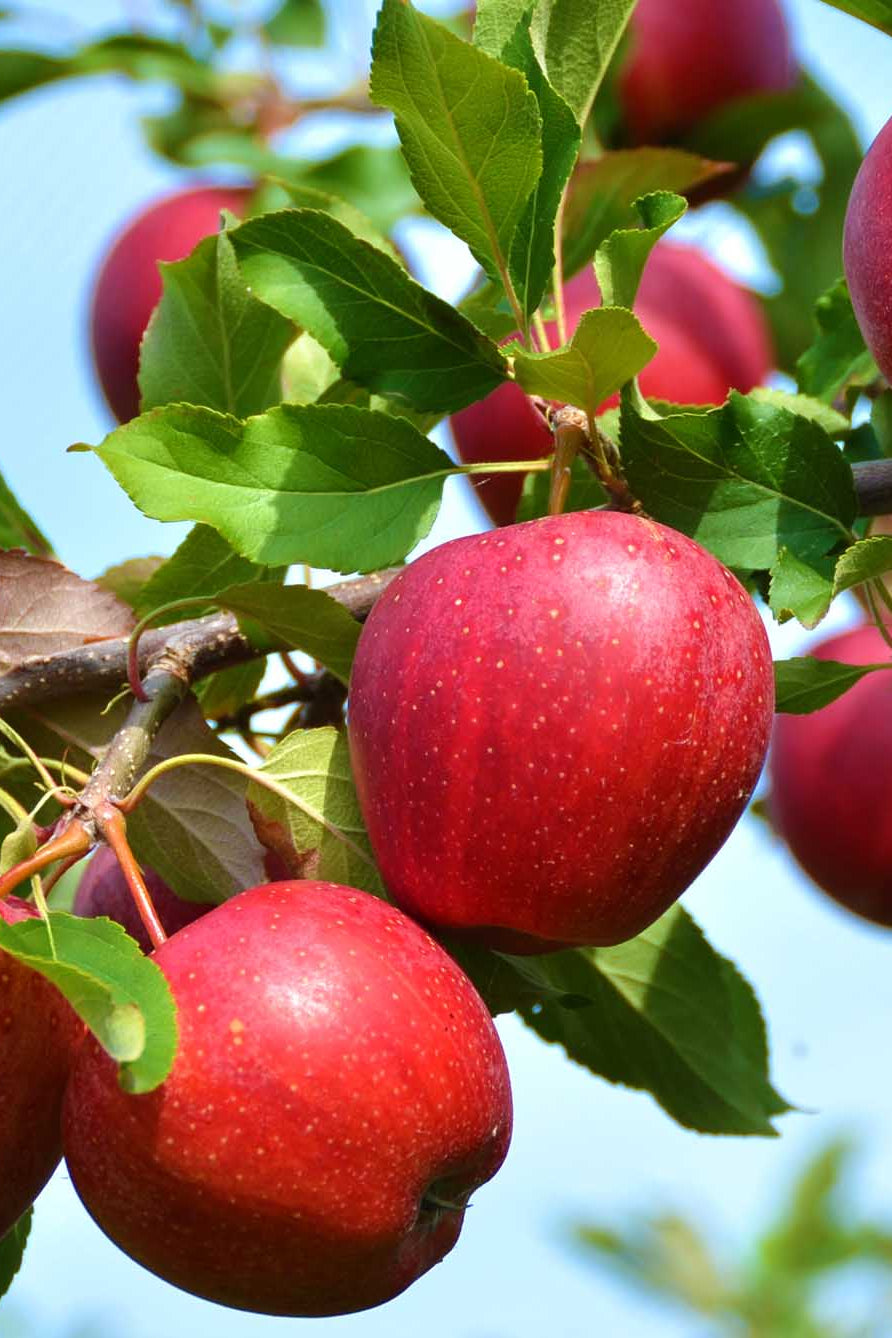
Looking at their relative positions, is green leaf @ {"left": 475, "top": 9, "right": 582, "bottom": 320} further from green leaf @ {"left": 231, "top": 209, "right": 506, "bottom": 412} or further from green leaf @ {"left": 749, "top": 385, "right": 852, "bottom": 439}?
green leaf @ {"left": 749, "top": 385, "right": 852, "bottom": 439}

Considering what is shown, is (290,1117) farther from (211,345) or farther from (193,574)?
(211,345)

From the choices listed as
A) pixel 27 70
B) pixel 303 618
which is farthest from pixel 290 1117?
pixel 27 70

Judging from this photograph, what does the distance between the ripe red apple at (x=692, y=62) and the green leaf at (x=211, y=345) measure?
3.06 ft

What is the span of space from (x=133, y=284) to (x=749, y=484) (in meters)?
1.15

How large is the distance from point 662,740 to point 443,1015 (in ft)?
0.47

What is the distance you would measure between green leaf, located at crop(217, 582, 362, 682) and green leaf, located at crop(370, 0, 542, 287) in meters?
0.19

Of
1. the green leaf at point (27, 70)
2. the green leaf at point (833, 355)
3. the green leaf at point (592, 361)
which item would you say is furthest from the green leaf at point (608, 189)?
the green leaf at point (27, 70)

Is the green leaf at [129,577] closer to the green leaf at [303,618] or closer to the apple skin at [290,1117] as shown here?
the green leaf at [303,618]

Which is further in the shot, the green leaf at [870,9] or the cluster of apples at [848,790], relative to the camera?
the cluster of apples at [848,790]

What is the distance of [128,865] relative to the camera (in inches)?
29.2

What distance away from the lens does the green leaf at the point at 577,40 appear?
865 mm

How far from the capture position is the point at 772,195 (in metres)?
1.85

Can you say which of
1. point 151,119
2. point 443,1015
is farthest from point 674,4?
point 443,1015

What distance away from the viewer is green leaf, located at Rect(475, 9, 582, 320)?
0.81 m
